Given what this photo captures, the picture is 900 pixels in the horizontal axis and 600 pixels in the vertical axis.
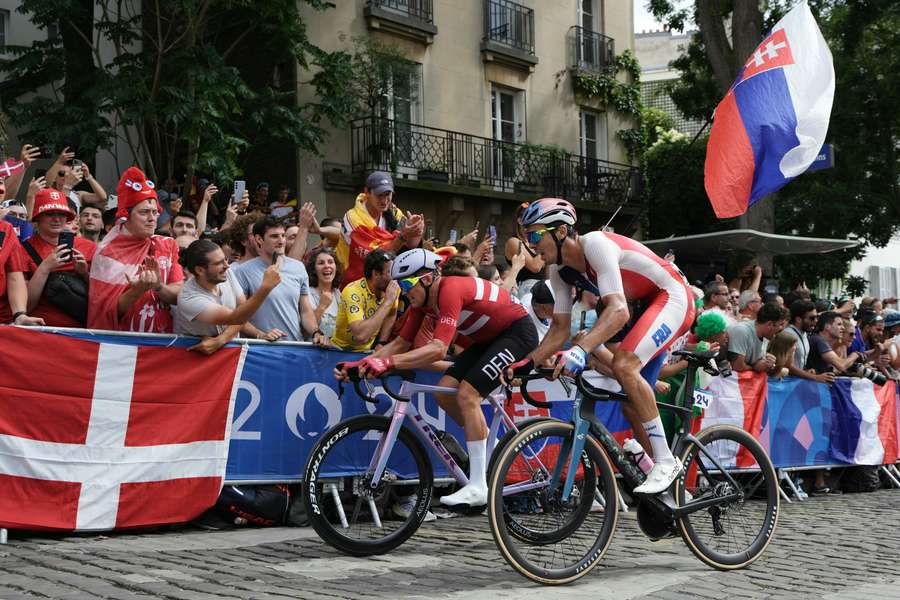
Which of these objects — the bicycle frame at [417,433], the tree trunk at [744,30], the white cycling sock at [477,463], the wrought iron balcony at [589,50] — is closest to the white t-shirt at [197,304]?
the bicycle frame at [417,433]

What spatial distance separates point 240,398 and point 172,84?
10940mm

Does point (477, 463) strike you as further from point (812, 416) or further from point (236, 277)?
point (812, 416)

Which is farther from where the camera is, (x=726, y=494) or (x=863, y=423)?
(x=863, y=423)

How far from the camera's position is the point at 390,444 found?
7.09 m

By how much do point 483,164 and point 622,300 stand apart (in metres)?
19.4

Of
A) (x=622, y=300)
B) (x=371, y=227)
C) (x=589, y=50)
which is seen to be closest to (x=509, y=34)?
(x=589, y=50)

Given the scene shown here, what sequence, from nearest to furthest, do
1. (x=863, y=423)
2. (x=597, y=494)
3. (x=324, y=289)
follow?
(x=597, y=494)
(x=324, y=289)
(x=863, y=423)

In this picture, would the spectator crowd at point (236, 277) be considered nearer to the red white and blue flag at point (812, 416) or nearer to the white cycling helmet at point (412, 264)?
the red white and blue flag at point (812, 416)

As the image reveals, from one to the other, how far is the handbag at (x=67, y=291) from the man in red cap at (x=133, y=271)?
62mm

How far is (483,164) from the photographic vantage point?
2545 centimetres

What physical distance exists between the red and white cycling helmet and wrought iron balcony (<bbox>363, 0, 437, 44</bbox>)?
17.1 metres

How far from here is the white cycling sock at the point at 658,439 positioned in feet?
21.6

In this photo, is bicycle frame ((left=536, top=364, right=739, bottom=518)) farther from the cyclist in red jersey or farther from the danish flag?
the danish flag

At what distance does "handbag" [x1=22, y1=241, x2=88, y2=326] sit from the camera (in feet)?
25.0
